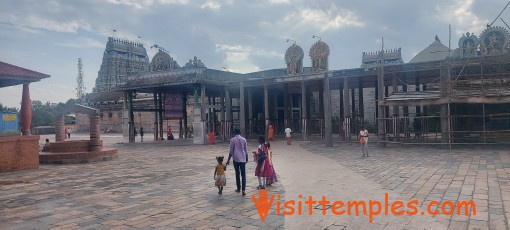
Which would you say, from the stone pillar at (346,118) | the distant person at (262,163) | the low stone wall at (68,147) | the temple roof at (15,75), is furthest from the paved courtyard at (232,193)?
the stone pillar at (346,118)

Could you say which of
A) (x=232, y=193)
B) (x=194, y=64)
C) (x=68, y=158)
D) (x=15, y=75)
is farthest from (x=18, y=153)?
(x=194, y=64)

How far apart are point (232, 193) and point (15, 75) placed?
10055 mm

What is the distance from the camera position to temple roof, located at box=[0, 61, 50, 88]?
500 inches

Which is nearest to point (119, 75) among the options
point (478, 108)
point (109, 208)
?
point (478, 108)

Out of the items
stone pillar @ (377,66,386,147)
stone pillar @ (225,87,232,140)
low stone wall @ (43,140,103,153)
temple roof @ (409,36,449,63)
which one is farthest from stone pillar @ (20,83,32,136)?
temple roof @ (409,36,449,63)

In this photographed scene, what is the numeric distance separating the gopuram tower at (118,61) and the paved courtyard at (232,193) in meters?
45.3

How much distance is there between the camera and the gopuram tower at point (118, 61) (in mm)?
54997

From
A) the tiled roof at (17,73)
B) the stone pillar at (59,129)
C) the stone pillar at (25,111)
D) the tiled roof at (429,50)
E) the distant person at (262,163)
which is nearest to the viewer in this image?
the distant person at (262,163)

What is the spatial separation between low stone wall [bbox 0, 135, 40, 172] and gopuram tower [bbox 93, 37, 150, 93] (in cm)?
4248

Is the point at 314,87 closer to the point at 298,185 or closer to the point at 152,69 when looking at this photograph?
the point at 152,69

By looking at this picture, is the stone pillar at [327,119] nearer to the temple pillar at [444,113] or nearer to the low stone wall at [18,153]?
the temple pillar at [444,113]

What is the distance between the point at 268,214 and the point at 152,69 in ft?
87.5

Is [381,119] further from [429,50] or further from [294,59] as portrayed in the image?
[429,50]

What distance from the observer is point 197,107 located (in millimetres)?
26188
